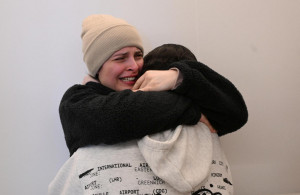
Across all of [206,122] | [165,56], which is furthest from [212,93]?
[165,56]

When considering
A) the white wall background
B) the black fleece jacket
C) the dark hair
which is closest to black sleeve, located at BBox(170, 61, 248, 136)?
the black fleece jacket

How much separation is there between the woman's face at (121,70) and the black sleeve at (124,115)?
0.54 feet

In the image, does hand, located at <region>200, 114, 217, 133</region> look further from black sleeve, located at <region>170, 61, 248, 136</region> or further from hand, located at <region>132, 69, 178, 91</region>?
hand, located at <region>132, 69, 178, 91</region>

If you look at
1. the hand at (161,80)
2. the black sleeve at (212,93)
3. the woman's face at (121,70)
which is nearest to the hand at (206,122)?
the black sleeve at (212,93)

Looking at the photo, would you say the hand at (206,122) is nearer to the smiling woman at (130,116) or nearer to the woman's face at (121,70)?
the smiling woman at (130,116)

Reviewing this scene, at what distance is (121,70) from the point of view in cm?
90

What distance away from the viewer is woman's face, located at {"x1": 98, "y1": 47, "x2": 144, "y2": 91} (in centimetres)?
90

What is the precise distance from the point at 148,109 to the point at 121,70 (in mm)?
265

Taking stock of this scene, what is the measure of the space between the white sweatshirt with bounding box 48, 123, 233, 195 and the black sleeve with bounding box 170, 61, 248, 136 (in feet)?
0.26

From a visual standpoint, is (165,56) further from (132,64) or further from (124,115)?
(124,115)
